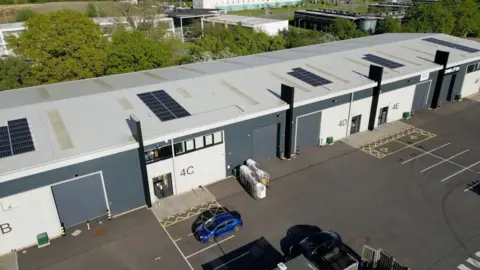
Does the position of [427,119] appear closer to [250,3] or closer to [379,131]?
[379,131]

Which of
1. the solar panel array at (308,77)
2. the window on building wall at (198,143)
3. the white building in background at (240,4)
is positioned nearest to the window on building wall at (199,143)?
the window on building wall at (198,143)

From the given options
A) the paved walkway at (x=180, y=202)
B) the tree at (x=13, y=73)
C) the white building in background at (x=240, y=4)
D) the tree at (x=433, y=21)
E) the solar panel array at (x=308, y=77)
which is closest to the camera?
the paved walkway at (x=180, y=202)

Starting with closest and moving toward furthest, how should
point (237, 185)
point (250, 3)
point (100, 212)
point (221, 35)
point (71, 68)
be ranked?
1. point (100, 212)
2. point (237, 185)
3. point (71, 68)
4. point (221, 35)
5. point (250, 3)

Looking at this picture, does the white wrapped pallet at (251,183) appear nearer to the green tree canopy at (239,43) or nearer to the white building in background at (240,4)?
the green tree canopy at (239,43)

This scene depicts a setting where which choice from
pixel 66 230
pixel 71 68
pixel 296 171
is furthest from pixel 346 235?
pixel 71 68

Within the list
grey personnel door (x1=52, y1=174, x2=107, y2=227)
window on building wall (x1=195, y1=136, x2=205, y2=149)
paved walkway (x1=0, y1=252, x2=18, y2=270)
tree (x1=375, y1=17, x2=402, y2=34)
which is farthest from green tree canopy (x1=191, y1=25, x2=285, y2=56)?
paved walkway (x1=0, y1=252, x2=18, y2=270)

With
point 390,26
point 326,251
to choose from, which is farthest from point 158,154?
point 390,26
